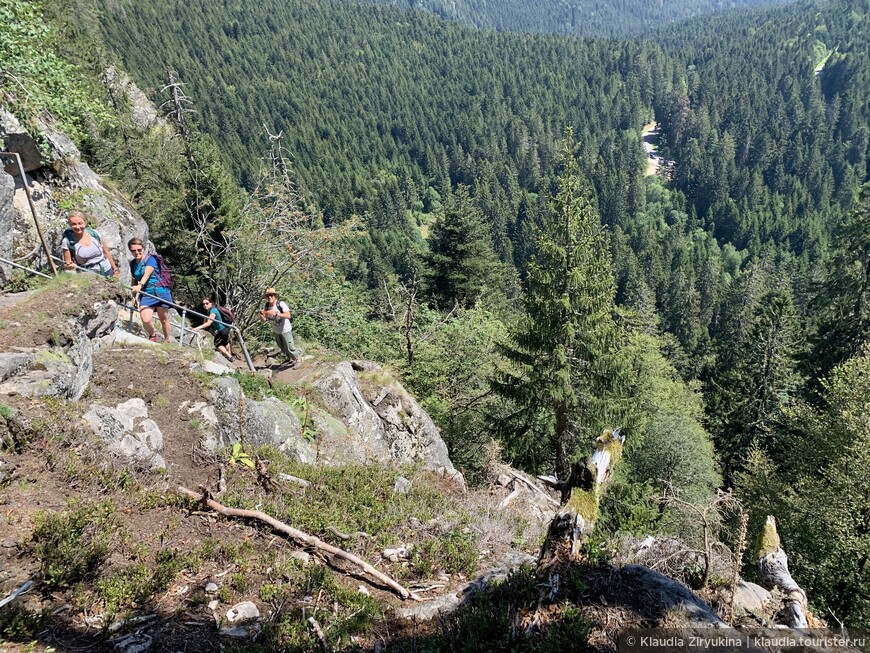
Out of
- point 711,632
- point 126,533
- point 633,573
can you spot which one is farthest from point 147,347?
point 711,632

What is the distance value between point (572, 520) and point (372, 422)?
Answer: 252 inches

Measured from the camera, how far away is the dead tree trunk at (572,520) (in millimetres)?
4188

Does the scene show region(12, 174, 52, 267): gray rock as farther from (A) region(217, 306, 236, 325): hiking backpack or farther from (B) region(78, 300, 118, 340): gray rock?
(A) region(217, 306, 236, 325): hiking backpack


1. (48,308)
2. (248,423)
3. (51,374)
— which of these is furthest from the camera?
(248,423)

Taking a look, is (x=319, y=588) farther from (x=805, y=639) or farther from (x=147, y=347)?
(x=147, y=347)

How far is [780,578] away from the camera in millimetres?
4707

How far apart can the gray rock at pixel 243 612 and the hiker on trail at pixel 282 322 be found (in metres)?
5.78

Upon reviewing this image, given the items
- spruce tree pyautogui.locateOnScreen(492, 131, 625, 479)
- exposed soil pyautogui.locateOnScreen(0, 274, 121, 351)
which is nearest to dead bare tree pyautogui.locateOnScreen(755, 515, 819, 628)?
spruce tree pyautogui.locateOnScreen(492, 131, 625, 479)

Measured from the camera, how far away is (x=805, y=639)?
3.37m

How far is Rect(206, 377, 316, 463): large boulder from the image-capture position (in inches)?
274

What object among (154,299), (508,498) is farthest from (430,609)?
(154,299)

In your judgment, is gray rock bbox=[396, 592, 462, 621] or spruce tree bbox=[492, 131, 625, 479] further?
spruce tree bbox=[492, 131, 625, 479]

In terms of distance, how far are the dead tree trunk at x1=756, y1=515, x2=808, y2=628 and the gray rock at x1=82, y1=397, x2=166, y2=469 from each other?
6.71 meters

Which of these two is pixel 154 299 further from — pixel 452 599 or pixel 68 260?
pixel 452 599
